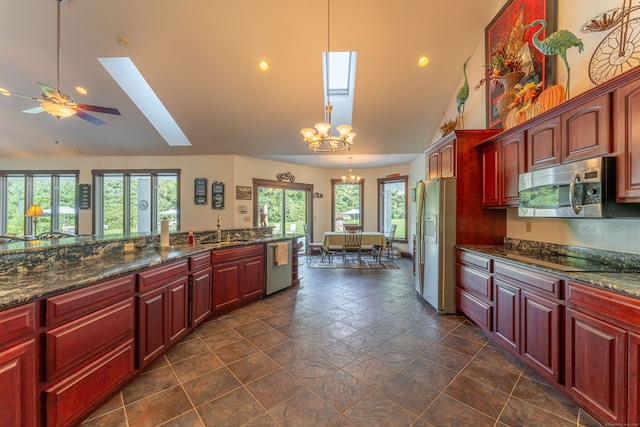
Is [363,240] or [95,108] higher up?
[95,108]

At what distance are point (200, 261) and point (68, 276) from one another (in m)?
1.19

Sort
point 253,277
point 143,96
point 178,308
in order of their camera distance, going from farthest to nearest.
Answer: point 143,96
point 253,277
point 178,308

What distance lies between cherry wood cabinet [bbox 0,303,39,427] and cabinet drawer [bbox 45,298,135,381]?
A: 0.08 metres

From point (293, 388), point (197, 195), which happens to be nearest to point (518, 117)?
point (293, 388)

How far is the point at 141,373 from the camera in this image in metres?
1.99

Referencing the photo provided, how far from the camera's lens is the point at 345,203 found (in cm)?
805

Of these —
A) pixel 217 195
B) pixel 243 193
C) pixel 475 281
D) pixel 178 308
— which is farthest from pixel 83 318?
pixel 243 193

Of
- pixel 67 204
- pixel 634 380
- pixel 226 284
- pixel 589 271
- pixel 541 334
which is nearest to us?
pixel 634 380

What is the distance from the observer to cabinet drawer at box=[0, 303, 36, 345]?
116 centimetres

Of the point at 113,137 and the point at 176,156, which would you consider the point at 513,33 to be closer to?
the point at 176,156

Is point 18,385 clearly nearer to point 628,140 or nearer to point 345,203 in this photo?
point 628,140

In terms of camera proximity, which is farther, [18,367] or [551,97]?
[551,97]

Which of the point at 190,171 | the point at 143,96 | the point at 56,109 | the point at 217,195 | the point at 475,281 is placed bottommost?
the point at 475,281

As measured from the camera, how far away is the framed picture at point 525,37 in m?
2.54
